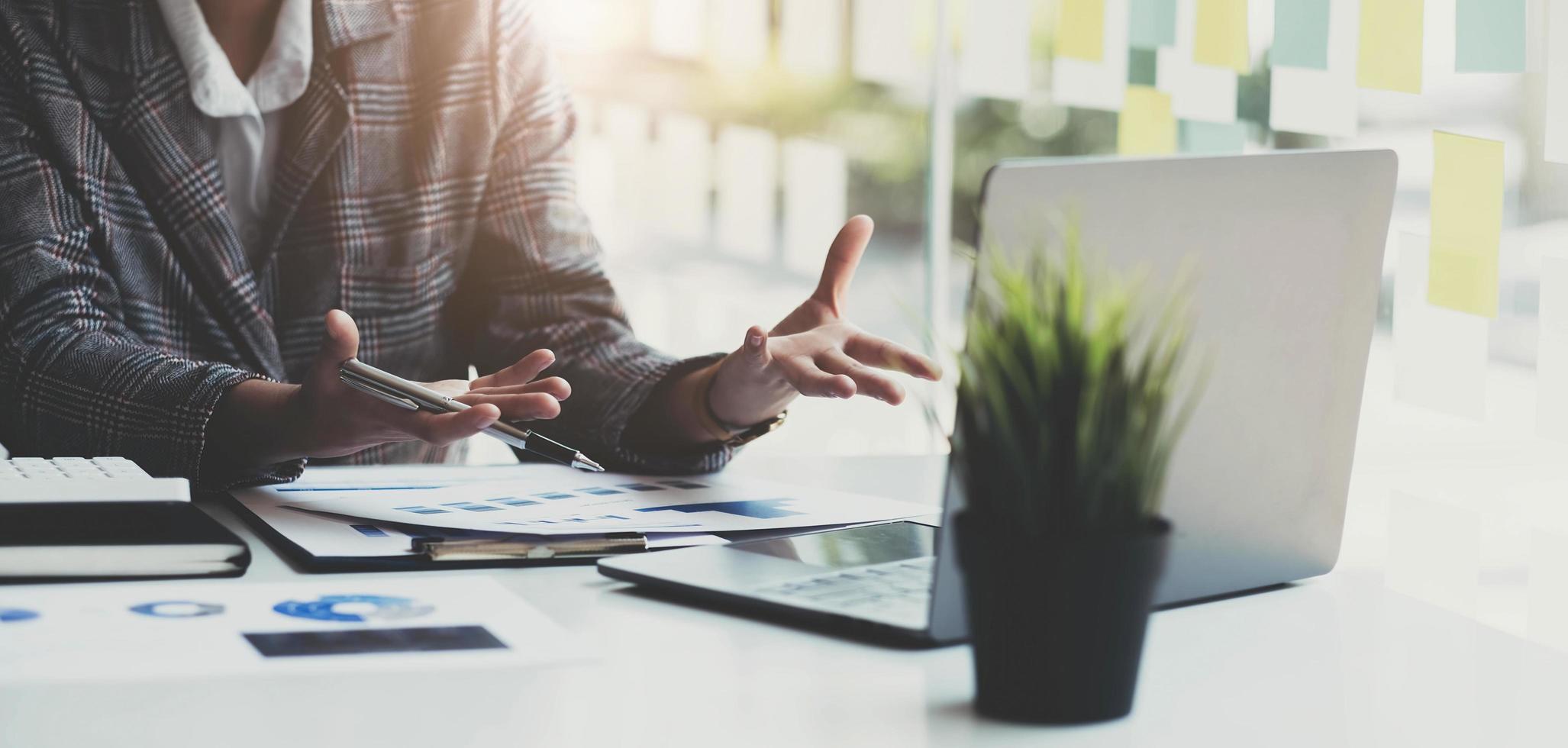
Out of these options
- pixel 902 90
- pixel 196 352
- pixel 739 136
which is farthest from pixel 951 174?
pixel 196 352

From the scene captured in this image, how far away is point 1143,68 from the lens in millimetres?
2420

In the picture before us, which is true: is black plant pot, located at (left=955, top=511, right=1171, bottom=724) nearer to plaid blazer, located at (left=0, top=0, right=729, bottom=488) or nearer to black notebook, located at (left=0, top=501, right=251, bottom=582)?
black notebook, located at (left=0, top=501, right=251, bottom=582)

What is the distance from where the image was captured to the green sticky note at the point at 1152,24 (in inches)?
90.6

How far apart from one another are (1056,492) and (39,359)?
0.91 m

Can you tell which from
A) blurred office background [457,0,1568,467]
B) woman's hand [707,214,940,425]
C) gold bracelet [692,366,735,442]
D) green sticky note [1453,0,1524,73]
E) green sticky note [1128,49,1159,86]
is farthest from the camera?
blurred office background [457,0,1568,467]

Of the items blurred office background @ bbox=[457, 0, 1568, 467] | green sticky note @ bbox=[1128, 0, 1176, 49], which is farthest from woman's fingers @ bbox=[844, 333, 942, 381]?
blurred office background @ bbox=[457, 0, 1568, 467]

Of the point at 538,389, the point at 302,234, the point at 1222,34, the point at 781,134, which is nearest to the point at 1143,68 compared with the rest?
the point at 1222,34

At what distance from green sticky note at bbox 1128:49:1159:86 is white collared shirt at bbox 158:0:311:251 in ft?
4.91

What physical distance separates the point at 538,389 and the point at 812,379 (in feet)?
0.60

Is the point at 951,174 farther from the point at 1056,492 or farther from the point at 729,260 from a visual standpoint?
the point at 1056,492

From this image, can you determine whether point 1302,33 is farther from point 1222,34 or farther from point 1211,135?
point 1211,135

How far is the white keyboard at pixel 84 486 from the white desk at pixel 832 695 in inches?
2.9

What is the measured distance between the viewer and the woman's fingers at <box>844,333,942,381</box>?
872mm

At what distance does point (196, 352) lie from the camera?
1287mm
